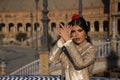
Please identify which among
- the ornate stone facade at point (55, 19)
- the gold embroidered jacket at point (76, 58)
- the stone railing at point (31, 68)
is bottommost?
the gold embroidered jacket at point (76, 58)

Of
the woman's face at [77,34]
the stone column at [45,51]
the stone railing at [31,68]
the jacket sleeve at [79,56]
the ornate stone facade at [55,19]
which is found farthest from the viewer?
the ornate stone facade at [55,19]

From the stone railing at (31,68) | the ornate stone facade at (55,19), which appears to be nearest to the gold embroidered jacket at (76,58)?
the stone railing at (31,68)

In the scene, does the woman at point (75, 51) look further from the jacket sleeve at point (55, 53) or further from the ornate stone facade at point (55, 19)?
the ornate stone facade at point (55, 19)

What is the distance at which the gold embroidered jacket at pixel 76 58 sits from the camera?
4.41 metres

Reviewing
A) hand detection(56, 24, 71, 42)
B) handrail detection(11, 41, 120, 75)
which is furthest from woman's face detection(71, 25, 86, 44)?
handrail detection(11, 41, 120, 75)

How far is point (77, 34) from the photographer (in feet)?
15.3

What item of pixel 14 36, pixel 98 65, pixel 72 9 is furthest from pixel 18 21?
pixel 98 65

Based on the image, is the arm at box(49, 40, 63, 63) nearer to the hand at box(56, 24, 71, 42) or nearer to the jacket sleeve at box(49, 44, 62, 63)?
the jacket sleeve at box(49, 44, 62, 63)

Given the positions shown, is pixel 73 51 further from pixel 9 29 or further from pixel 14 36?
pixel 9 29

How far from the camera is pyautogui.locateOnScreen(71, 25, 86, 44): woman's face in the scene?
15.3 ft

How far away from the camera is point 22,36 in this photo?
230ft

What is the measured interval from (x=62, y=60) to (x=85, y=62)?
396 mm

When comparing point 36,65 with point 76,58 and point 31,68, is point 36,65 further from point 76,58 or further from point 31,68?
point 76,58

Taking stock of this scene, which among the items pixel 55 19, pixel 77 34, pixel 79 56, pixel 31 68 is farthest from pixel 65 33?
pixel 55 19
